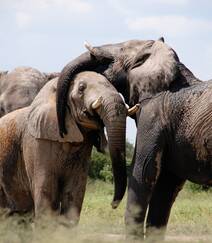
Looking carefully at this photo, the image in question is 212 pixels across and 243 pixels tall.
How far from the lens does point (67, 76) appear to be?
26.4ft

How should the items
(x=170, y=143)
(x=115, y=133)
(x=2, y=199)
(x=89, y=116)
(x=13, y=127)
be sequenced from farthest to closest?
(x=2, y=199), (x=13, y=127), (x=170, y=143), (x=89, y=116), (x=115, y=133)

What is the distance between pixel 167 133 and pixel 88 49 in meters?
1.02

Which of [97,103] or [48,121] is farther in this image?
[48,121]

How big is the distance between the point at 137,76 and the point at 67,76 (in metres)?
0.64

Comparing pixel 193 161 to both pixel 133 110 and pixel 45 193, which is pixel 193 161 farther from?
pixel 45 193

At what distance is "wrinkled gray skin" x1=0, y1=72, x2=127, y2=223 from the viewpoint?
7.63 meters

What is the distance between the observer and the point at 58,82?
26.6 feet

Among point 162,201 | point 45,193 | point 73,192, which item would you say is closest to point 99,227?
point 73,192

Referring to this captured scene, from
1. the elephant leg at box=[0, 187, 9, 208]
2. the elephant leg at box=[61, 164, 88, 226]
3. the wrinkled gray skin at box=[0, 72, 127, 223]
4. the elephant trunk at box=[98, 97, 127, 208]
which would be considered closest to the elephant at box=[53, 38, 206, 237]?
the wrinkled gray skin at box=[0, 72, 127, 223]

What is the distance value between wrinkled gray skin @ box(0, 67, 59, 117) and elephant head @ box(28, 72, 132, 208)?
4292mm

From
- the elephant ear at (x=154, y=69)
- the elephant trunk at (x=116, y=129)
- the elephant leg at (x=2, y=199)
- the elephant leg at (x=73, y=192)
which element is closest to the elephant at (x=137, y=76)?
the elephant ear at (x=154, y=69)

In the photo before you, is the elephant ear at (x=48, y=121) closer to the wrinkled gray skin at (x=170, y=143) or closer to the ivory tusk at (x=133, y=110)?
the ivory tusk at (x=133, y=110)

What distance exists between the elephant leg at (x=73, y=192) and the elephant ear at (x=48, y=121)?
272 mm

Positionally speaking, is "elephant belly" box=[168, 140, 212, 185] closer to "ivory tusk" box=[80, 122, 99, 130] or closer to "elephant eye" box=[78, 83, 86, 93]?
→ "ivory tusk" box=[80, 122, 99, 130]
